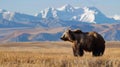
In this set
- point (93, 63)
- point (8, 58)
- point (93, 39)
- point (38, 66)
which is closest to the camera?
point (38, 66)

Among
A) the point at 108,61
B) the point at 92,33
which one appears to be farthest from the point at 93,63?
the point at 92,33

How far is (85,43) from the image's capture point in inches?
897

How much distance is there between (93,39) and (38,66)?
7375mm

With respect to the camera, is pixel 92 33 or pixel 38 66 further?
pixel 92 33

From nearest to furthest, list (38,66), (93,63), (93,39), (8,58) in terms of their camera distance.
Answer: (38,66) → (93,63) → (8,58) → (93,39)

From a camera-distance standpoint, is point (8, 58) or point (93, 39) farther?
point (93, 39)

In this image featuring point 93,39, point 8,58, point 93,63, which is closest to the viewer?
point 93,63

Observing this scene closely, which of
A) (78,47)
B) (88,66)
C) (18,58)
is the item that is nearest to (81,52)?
(78,47)

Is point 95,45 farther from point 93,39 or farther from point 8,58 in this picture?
point 8,58

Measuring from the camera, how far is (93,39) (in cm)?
2270

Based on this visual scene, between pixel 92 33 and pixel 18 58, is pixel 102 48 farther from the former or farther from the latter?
pixel 18 58

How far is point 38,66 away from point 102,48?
7.89 m

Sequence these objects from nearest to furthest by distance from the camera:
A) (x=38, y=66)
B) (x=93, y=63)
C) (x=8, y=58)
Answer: (x=38, y=66) → (x=93, y=63) → (x=8, y=58)

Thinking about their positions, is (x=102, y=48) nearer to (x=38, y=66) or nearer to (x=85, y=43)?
(x=85, y=43)
